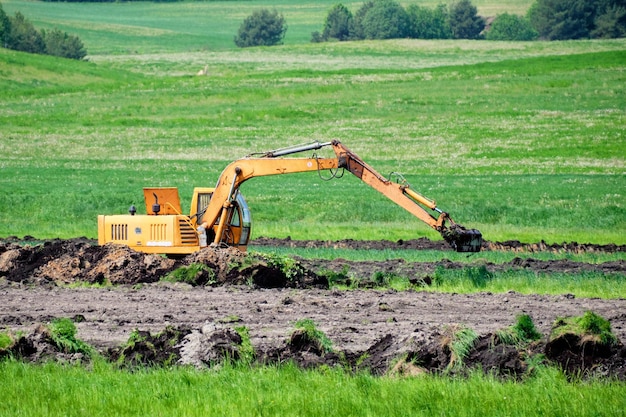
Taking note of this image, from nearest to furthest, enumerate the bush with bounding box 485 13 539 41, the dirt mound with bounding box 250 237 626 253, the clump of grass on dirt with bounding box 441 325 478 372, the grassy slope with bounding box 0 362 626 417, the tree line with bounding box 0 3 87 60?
the grassy slope with bounding box 0 362 626 417
the clump of grass on dirt with bounding box 441 325 478 372
the dirt mound with bounding box 250 237 626 253
the tree line with bounding box 0 3 87 60
the bush with bounding box 485 13 539 41

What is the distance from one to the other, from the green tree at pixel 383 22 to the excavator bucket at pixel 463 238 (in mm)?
112956

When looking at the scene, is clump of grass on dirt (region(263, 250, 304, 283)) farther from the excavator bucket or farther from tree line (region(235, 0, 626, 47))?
tree line (region(235, 0, 626, 47))

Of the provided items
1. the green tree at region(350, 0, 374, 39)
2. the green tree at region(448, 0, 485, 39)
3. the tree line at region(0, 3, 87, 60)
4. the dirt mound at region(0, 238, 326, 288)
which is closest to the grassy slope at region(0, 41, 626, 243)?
the dirt mound at region(0, 238, 326, 288)

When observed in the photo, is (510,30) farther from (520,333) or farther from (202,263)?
(520,333)

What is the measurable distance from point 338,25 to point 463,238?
118 meters

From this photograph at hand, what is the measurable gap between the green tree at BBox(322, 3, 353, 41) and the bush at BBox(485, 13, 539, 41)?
18646 mm

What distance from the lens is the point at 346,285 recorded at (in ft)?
66.5

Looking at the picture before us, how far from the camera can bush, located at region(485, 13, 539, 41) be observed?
452 feet

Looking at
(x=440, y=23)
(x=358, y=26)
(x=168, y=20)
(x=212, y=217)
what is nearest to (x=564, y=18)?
(x=440, y=23)

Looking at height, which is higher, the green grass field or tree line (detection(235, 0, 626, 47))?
tree line (detection(235, 0, 626, 47))

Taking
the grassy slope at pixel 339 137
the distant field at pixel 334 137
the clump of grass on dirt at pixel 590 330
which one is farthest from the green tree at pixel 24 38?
the clump of grass on dirt at pixel 590 330

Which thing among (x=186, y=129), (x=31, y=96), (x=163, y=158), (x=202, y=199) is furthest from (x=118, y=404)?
(x=31, y=96)

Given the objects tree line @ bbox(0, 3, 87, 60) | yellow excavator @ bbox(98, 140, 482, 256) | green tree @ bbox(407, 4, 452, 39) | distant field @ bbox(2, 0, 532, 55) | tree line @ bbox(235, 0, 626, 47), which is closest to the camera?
yellow excavator @ bbox(98, 140, 482, 256)

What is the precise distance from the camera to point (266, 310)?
16438 mm
